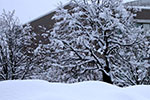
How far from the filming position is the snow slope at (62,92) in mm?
2916

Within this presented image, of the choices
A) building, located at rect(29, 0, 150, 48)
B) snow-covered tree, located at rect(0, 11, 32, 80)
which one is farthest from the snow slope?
building, located at rect(29, 0, 150, 48)

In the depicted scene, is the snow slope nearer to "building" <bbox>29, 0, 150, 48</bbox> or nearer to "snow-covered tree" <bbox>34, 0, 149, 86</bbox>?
"snow-covered tree" <bbox>34, 0, 149, 86</bbox>

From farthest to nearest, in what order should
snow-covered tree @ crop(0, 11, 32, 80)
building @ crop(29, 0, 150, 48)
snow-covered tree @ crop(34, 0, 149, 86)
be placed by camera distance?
building @ crop(29, 0, 150, 48), snow-covered tree @ crop(0, 11, 32, 80), snow-covered tree @ crop(34, 0, 149, 86)

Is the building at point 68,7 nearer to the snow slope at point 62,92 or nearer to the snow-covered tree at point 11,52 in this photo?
the snow-covered tree at point 11,52

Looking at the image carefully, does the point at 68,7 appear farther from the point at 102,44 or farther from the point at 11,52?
the point at 102,44

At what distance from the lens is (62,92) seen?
3.12 meters

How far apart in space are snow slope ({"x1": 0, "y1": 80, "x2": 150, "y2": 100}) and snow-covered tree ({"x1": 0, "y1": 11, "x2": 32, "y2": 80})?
37.3 feet

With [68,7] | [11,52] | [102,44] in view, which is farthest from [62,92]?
[68,7]

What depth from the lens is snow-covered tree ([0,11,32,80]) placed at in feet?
48.4

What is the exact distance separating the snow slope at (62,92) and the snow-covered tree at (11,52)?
11370mm

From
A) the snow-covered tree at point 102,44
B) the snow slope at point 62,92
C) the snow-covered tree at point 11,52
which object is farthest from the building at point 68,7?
the snow slope at point 62,92

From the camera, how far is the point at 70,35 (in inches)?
486

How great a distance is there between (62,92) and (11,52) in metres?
13.1

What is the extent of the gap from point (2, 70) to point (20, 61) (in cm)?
154
